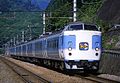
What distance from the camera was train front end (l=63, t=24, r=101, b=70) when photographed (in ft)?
77.5

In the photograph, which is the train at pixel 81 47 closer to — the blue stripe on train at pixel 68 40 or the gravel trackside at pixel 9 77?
the blue stripe on train at pixel 68 40

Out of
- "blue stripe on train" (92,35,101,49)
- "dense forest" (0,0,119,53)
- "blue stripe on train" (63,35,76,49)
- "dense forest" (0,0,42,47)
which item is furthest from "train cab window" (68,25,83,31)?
"dense forest" (0,0,42,47)

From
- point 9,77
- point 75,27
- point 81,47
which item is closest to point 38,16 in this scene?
point 75,27

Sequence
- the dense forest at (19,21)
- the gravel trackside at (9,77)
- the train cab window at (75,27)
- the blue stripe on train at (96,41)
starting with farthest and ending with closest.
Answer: the dense forest at (19,21), the train cab window at (75,27), the blue stripe on train at (96,41), the gravel trackside at (9,77)

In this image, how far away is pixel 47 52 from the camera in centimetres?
3253

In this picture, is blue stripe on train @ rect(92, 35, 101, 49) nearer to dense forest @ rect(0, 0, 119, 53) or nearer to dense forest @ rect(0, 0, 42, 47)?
dense forest @ rect(0, 0, 119, 53)

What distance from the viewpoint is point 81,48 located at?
23594 mm

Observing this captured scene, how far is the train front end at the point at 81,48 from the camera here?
23609mm

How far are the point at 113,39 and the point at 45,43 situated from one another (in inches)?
264

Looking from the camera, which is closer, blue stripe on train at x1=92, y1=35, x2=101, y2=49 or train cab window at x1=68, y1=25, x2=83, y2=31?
blue stripe on train at x1=92, y1=35, x2=101, y2=49

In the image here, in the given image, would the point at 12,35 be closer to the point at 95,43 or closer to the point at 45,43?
the point at 45,43

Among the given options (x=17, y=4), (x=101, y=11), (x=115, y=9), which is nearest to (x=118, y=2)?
(x=115, y=9)

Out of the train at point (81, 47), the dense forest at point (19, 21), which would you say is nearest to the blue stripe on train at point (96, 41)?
the train at point (81, 47)

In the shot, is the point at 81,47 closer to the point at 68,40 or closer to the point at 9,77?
the point at 68,40
